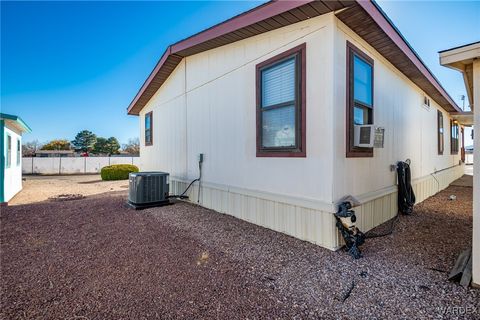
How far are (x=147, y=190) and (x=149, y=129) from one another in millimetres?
4097

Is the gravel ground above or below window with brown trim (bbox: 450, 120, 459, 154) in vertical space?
below

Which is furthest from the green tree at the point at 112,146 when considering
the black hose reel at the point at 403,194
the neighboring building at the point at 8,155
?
the black hose reel at the point at 403,194

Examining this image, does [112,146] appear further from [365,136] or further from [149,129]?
[365,136]

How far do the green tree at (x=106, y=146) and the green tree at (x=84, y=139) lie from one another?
3.28 meters

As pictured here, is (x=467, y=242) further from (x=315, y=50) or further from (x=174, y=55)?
(x=174, y=55)

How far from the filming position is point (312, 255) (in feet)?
9.88

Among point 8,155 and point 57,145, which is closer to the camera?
point 8,155

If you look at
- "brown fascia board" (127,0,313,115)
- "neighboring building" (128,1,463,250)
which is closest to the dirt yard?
"neighboring building" (128,1,463,250)

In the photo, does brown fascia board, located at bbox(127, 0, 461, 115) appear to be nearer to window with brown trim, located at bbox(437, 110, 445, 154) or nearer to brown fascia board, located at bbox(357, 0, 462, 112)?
brown fascia board, located at bbox(357, 0, 462, 112)

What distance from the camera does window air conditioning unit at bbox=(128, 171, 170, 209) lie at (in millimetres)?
5855

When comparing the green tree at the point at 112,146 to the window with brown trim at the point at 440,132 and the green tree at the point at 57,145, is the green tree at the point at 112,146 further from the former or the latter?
the window with brown trim at the point at 440,132

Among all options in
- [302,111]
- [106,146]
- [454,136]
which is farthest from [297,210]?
[106,146]

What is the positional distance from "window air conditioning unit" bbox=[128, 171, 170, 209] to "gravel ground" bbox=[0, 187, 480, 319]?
4.47ft

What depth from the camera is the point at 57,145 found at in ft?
113
